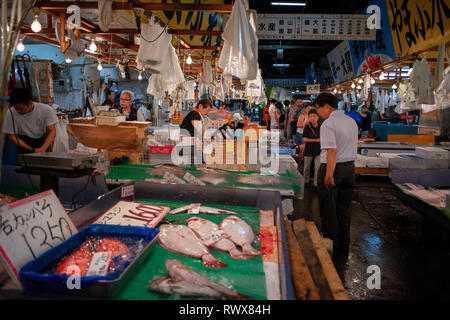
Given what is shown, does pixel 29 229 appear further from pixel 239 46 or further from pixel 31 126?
pixel 31 126

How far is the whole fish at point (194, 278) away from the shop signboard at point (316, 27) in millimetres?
9678

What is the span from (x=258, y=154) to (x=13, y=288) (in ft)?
11.9

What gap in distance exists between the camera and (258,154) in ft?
15.6

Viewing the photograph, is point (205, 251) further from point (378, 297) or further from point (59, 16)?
point (59, 16)

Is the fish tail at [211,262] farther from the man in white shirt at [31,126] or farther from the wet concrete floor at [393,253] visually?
the man in white shirt at [31,126]

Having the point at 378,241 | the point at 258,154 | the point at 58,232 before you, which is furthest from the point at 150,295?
the point at 378,241

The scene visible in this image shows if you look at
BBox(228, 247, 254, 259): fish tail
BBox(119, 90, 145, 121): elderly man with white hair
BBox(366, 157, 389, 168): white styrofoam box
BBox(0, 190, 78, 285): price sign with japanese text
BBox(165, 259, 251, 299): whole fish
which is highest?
BBox(119, 90, 145, 121): elderly man with white hair

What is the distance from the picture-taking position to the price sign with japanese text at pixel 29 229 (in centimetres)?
Result: 163

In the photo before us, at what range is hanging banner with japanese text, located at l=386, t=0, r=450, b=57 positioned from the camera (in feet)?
22.9

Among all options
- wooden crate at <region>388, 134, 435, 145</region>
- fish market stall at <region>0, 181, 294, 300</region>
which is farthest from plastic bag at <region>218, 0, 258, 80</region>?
wooden crate at <region>388, 134, 435, 145</region>

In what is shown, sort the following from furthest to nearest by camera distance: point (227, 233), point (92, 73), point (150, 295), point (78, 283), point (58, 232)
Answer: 1. point (92, 73)
2. point (227, 233)
3. point (58, 232)
4. point (150, 295)
5. point (78, 283)

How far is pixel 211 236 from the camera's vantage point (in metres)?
2.43

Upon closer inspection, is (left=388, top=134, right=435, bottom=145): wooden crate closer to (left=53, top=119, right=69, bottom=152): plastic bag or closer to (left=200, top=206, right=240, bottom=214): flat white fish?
(left=200, top=206, right=240, bottom=214): flat white fish

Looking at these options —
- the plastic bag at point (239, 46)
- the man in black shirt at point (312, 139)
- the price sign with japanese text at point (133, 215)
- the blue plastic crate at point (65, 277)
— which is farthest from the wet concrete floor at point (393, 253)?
the plastic bag at point (239, 46)
